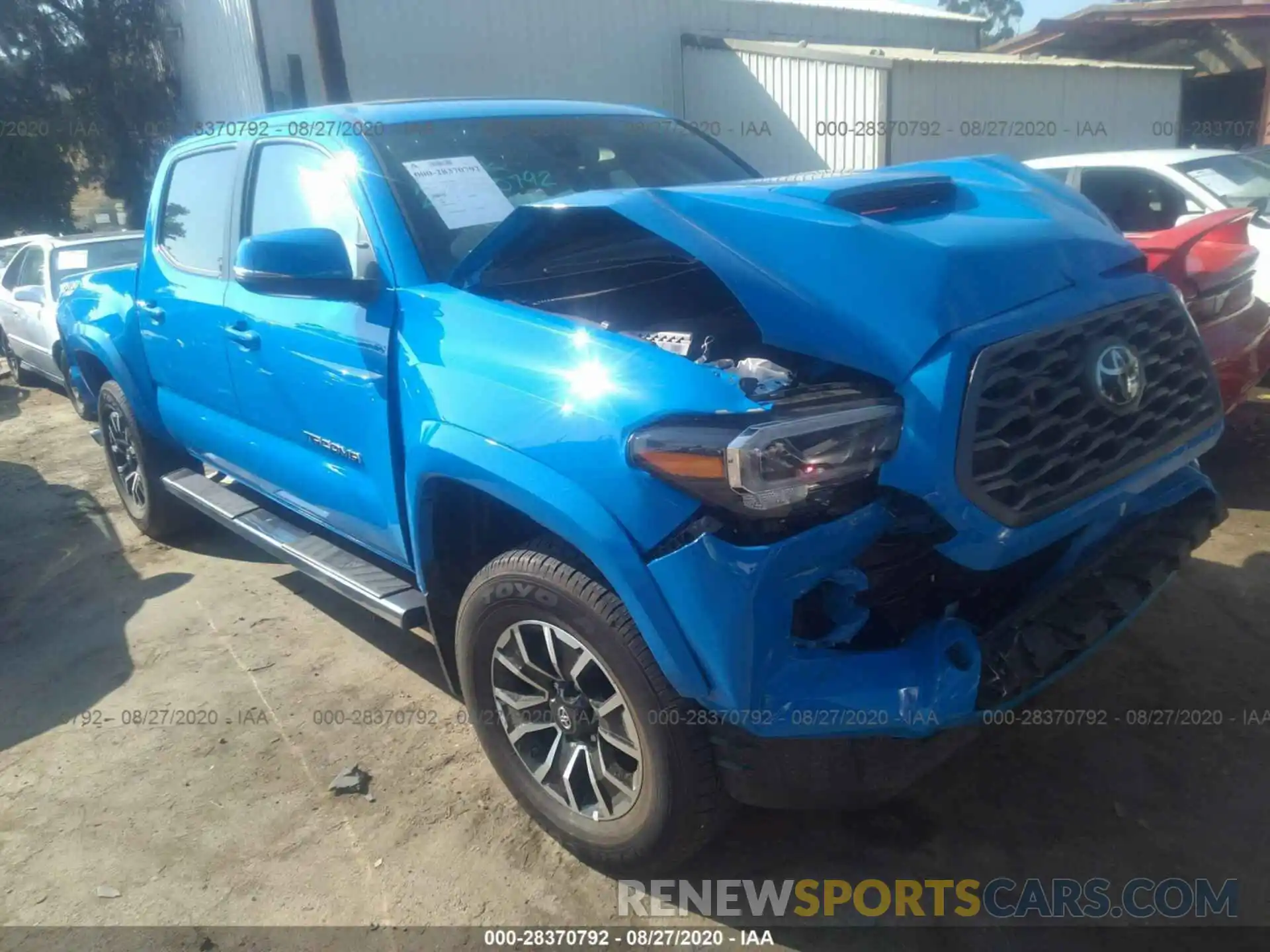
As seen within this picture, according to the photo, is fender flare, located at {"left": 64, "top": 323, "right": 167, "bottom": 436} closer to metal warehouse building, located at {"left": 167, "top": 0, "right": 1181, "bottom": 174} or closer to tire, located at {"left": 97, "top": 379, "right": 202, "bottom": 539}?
tire, located at {"left": 97, "top": 379, "right": 202, "bottom": 539}

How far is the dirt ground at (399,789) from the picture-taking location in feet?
8.38

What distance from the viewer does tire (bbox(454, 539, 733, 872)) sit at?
2.18m

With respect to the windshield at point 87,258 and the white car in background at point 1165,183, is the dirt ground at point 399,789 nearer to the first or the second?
the white car in background at point 1165,183

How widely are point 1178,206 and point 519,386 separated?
622cm

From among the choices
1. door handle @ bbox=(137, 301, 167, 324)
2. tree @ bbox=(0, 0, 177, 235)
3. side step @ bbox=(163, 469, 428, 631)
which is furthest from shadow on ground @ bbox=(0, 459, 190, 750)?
tree @ bbox=(0, 0, 177, 235)

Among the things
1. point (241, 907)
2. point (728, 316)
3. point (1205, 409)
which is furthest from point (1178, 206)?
point (241, 907)

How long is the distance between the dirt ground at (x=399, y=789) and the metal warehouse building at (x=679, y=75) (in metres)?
9.66

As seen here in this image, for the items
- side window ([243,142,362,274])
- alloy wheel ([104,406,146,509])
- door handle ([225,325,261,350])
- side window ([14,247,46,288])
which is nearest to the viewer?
side window ([243,142,362,274])

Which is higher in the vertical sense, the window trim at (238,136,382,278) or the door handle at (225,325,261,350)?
the window trim at (238,136,382,278)

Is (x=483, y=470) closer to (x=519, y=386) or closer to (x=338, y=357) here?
(x=519, y=386)

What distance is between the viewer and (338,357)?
2.95m

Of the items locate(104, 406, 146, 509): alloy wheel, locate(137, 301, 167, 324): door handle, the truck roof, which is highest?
the truck roof

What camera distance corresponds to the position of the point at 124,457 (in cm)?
530

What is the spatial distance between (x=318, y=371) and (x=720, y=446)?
1676 mm
